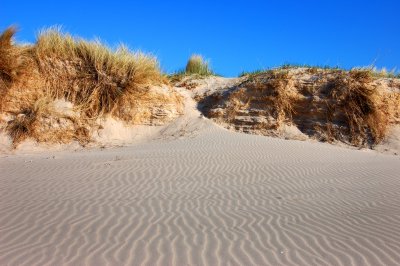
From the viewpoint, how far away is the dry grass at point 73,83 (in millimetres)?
12055

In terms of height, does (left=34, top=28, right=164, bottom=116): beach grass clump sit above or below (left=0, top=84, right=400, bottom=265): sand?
above

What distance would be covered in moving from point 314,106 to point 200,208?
8782 millimetres

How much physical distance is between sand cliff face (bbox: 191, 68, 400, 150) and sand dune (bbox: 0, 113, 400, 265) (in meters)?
2.67

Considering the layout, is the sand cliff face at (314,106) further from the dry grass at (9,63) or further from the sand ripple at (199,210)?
the dry grass at (9,63)

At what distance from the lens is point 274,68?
47.5 ft

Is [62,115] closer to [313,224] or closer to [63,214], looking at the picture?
[63,214]

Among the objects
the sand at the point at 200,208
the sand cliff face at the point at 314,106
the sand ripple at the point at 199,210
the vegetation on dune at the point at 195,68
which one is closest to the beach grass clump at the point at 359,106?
the sand cliff face at the point at 314,106

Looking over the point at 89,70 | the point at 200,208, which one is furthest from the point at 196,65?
the point at 200,208

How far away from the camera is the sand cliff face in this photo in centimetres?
1241

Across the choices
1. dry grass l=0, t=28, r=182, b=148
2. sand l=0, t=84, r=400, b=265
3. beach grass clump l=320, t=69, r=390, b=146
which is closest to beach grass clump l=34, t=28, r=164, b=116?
dry grass l=0, t=28, r=182, b=148

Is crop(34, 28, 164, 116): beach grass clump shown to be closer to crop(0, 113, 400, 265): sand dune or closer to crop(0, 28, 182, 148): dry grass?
crop(0, 28, 182, 148): dry grass

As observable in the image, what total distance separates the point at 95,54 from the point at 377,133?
8.98 m

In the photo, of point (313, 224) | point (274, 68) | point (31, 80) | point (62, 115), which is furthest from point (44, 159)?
point (274, 68)

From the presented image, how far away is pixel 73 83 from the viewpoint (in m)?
12.9
